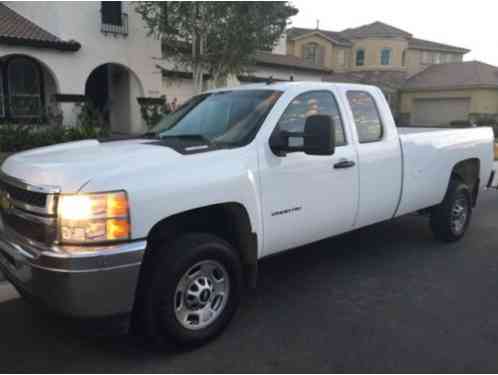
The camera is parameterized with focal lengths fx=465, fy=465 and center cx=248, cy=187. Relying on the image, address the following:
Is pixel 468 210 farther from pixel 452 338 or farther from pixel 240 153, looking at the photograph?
pixel 240 153

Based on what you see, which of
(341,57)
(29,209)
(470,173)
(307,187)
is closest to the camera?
(29,209)

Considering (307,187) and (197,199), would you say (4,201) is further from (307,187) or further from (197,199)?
(307,187)

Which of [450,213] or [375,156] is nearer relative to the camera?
[375,156]

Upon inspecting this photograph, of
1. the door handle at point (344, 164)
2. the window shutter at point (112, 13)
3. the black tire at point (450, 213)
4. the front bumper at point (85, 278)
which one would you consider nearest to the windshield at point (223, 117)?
the door handle at point (344, 164)

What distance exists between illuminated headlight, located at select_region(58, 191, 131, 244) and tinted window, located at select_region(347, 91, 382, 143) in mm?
2649

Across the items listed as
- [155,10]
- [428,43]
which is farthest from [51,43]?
[428,43]

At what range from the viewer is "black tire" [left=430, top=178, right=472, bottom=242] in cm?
577

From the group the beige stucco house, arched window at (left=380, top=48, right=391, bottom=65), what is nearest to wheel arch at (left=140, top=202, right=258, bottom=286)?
the beige stucco house

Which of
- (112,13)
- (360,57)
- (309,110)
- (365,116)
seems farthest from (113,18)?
(360,57)

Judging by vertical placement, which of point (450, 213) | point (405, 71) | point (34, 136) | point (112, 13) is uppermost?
point (405, 71)

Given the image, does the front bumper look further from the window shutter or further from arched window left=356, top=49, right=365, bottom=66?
arched window left=356, top=49, right=365, bottom=66

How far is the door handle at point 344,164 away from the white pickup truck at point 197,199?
19mm

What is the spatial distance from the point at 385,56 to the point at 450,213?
37192 mm

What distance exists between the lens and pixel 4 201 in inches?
131
